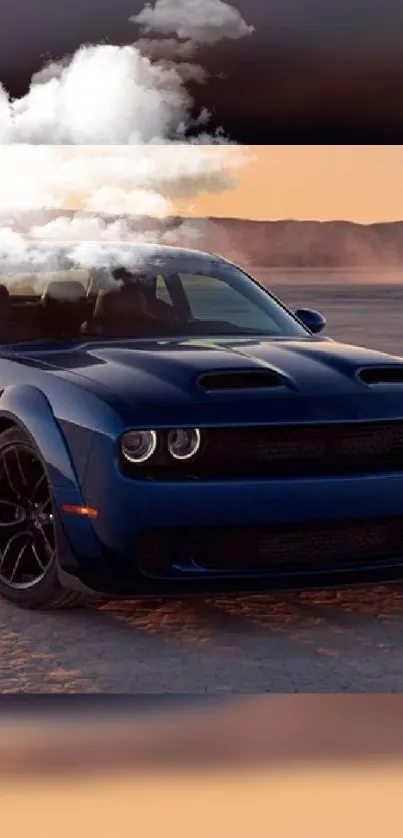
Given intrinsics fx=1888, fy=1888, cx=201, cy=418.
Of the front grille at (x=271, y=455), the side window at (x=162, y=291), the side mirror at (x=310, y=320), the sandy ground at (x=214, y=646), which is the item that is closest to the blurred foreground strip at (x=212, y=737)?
the sandy ground at (x=214, y=646)

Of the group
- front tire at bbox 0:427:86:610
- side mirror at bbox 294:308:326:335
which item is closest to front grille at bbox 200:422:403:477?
front tire at bbox 0:427:86:610

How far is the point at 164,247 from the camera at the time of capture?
8977mm

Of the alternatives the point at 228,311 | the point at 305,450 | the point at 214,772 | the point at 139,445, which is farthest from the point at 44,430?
the point at 214,772

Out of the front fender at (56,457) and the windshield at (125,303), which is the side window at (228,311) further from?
the front fender at (56,457)

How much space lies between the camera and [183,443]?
23.0ft

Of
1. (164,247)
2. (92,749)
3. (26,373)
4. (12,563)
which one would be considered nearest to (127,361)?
(26,373)

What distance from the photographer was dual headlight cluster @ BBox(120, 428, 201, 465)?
699 cm

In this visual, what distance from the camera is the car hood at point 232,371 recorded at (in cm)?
700

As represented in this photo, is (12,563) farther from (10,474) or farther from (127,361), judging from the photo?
(127,361)

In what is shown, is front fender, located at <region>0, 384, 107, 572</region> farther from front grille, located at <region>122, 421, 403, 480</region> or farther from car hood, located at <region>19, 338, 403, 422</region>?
front grille, located at <region>122, 421, 403, 480</region>

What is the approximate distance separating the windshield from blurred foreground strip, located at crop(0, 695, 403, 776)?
2.35m

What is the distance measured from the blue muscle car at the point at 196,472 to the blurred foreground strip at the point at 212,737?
893mm

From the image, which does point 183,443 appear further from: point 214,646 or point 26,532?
point 26,532

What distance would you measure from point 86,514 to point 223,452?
562 mm
